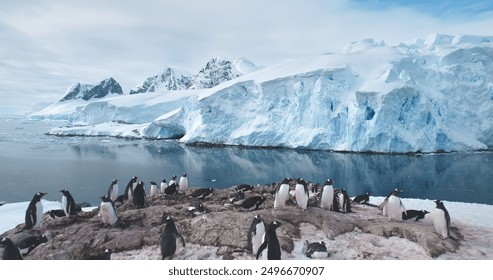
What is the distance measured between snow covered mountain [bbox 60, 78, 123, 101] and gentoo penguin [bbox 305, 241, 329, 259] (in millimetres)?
142217

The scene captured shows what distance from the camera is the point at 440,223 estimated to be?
23.7ft

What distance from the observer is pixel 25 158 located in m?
33.7

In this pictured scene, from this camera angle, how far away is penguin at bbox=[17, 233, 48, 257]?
6832mm

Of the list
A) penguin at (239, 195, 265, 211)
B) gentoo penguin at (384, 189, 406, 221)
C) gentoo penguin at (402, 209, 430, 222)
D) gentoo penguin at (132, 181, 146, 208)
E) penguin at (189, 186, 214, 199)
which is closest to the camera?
penguin at (239, 195, 265, 211)

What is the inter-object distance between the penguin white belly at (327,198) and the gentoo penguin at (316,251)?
2672mm

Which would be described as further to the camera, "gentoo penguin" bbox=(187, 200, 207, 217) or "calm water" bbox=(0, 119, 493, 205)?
"calm water" bbox=(0, 119, 493, 205)

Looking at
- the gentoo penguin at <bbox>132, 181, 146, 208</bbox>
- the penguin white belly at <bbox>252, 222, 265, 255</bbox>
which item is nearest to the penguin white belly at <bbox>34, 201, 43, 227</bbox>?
the gentoo penguin at <bbox>132, 181, 146, 208</bbox>

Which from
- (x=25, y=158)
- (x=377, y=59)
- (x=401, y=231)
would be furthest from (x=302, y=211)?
(x=377, y=59)

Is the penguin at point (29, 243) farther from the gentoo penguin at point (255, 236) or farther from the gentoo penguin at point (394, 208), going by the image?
the gentoo penguin at point (394, 208)

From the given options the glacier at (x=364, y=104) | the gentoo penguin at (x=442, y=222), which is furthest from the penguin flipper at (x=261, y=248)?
→ the glacier at (x=364, y=104)

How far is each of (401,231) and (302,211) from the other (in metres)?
1.97

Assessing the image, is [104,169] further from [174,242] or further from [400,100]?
[400,100]

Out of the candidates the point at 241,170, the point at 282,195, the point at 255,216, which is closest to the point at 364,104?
the point at 241,170

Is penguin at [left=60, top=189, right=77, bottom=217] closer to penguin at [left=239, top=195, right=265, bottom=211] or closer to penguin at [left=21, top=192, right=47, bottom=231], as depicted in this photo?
penguin at [left=21, top=192, right=47, bottom=231]
